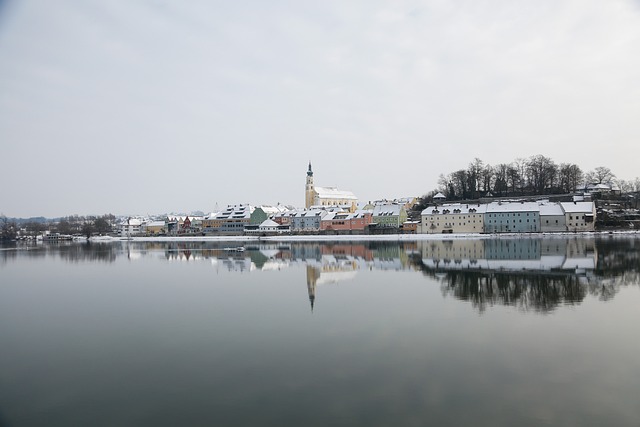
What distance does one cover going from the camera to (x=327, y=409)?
6.20m

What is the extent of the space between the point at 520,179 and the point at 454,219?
15599mm

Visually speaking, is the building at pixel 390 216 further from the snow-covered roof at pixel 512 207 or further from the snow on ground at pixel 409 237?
the snow-covered roof at pixel 512 207

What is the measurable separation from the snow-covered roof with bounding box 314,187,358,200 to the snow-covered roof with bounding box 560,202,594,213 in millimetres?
49244

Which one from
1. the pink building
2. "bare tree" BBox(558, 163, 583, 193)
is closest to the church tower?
the pink building

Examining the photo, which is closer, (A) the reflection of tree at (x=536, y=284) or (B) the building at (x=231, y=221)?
(A) the reflection of tree at (x=536, y=284)

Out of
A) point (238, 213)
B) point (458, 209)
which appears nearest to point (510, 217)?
point (458, 209)

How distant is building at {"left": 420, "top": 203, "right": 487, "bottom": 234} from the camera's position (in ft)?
187

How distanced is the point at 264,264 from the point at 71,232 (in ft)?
275

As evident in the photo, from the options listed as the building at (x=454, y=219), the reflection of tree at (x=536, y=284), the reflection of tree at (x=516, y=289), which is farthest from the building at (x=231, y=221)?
the reflection of tree at (x=516, y=289)

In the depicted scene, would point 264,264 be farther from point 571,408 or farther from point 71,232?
point 71,232

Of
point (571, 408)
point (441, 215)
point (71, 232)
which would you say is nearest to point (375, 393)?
point (571, 408)

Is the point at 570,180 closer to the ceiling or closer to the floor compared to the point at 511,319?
closer to the ceiling

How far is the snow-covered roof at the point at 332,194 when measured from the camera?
9445 centimetres

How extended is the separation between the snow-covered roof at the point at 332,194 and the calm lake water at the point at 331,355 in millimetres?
77347
